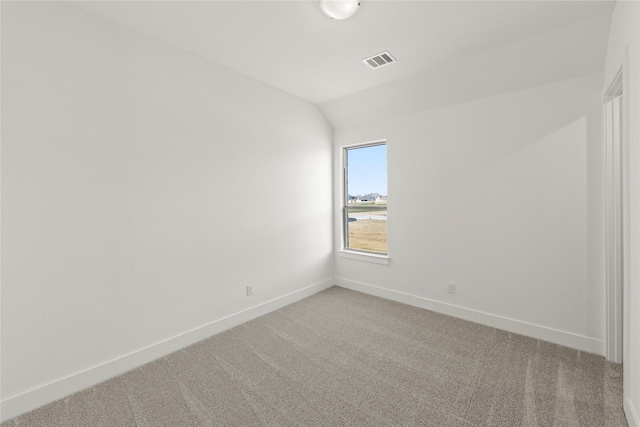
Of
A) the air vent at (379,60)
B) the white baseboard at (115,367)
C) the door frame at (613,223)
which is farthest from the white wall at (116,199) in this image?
the door frame at (613,223)

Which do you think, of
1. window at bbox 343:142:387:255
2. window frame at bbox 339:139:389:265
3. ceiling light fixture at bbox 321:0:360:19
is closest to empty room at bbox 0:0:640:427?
ceiling light fixture at bbox 321:0:360:19

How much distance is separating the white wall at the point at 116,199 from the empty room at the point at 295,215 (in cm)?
2

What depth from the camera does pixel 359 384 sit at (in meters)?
2.04

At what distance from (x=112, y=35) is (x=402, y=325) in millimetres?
3747

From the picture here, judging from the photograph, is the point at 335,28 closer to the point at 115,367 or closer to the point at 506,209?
the point at 506,209

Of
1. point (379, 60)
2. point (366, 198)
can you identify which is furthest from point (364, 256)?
point (379, 60)

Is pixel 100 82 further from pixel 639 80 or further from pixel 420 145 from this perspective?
pixel 639 80

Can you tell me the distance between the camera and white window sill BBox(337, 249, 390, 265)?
12.5 ft

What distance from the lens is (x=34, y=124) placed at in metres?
1.84

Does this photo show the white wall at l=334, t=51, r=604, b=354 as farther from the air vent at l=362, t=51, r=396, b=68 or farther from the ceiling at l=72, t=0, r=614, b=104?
the air vent at l=362, t=51, r=396, b=68

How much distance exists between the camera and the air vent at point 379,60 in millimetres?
2660

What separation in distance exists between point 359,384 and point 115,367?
193 centimetres

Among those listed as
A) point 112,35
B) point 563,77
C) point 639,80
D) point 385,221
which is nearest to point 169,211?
point 112,35

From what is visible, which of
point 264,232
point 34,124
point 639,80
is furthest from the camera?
point 264,232
